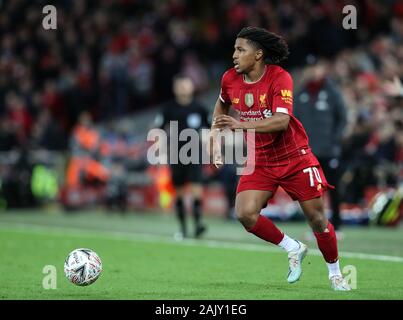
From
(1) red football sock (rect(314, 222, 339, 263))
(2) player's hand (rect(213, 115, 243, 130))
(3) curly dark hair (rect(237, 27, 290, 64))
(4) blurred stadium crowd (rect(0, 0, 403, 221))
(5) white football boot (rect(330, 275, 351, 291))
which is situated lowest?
(5) white football boot (rect(330, 275, 351, 291))

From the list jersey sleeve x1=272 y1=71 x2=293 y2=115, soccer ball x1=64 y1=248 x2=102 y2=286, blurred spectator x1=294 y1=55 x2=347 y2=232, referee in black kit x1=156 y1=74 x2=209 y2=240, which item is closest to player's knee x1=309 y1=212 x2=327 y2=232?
jersey sleeve x1=272 y1=71 x2=293 y2=115

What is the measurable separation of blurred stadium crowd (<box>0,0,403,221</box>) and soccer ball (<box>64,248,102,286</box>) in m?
7.95

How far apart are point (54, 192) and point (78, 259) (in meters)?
13.7

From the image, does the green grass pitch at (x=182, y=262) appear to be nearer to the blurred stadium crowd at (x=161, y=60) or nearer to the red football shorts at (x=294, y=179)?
the red football shorts at (x=294, y=179)

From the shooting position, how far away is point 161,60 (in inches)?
931

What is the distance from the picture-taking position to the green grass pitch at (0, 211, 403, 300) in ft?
27.5

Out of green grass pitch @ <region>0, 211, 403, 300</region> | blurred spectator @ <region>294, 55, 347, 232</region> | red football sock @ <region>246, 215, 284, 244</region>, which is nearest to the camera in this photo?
green grass pitch @ <region>0, 211, 403, 300</region>

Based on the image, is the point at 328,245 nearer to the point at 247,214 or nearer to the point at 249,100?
the point at 247,214

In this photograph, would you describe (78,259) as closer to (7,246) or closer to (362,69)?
(7,246)

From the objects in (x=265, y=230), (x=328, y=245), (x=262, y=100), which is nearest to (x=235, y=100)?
(x=262, y=100)

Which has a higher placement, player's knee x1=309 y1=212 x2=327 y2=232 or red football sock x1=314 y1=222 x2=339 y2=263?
player's knee x1=309 y1=212 x2=327 y2=232

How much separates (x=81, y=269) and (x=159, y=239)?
18.5ft

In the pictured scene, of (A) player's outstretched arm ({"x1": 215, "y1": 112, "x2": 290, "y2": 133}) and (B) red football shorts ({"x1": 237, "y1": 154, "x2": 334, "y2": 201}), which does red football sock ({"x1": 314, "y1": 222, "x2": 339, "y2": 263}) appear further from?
(A) player's outstretched arm ({"x1": 215, "y1": 112, "x2": 290, "y2": 133})

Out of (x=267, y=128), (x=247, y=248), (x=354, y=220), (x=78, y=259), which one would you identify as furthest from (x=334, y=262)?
(x=354, y=220)
